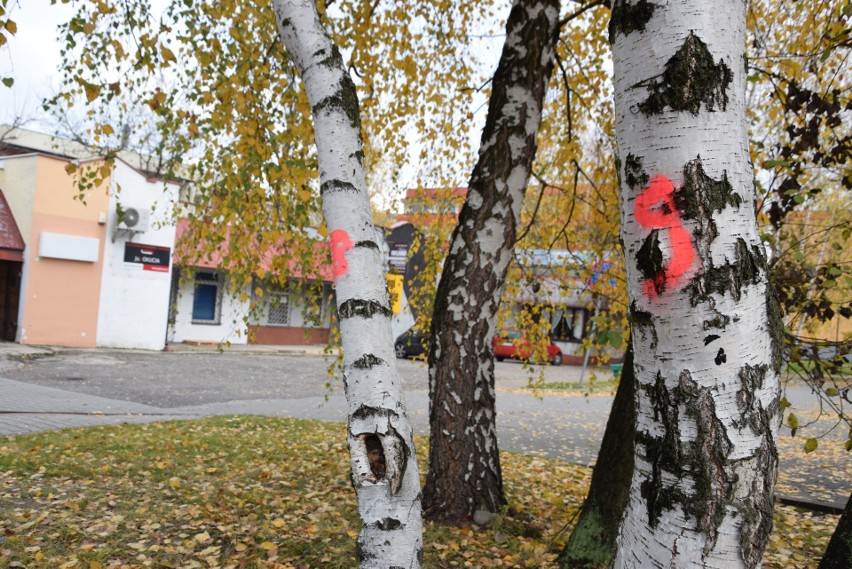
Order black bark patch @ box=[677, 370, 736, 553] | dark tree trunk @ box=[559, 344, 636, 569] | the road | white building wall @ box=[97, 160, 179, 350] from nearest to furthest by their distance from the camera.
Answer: black bark patch @ box=[677, 370, 736, 553] < dark tree trunk @ box=[559, 344, 636, 569] < the road < white building wall @ box=[97, 160, 179, 350]

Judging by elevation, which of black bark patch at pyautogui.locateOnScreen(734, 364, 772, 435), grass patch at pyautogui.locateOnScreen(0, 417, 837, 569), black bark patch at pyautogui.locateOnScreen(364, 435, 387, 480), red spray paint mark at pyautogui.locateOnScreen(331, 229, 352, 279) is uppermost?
red spray paint mark at pyautogui.locateOnScreen(331, 229, 352, 279)

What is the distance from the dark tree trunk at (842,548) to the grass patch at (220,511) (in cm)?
195

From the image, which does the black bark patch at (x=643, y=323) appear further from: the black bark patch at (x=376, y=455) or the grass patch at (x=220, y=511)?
the grass patch at (x=220, y=511)

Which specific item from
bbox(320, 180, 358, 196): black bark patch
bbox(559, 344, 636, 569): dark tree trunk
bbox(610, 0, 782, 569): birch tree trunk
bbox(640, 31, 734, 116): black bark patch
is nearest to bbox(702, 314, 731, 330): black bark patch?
bbox(610, 0, 782, 569): birch tree trunk

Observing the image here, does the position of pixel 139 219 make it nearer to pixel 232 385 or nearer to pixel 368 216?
pixel 232 385

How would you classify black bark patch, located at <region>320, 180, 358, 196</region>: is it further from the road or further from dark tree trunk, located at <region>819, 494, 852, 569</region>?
the road

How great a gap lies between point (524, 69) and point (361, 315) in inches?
120

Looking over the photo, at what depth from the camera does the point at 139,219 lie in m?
19.6

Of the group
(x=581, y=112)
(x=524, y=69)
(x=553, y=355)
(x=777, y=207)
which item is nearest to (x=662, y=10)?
(x=777, y=207)

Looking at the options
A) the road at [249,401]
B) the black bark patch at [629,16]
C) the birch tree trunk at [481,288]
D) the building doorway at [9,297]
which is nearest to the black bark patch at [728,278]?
the black bark patch at [629,16]

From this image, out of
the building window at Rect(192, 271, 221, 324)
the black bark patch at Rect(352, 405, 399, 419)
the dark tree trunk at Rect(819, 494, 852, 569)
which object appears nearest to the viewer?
the black bark patch at Rect(352, 405, 399, 419)

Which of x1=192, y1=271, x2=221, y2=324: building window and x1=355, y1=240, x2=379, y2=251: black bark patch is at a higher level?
x1=192, y1=271, x2=221, y2=324: building window

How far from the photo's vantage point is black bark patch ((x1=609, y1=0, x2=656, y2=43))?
143 centimetres

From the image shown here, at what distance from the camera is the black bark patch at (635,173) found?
141cm
